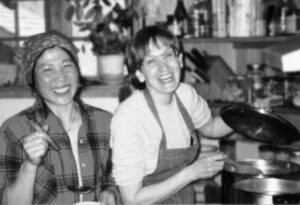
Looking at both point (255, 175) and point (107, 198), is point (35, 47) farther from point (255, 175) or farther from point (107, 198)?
point (255, 175)

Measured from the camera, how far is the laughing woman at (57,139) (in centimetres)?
146

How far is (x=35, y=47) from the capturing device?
1.46m

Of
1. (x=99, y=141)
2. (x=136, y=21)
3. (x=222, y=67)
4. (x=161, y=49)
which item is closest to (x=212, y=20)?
(x=222, y=67)

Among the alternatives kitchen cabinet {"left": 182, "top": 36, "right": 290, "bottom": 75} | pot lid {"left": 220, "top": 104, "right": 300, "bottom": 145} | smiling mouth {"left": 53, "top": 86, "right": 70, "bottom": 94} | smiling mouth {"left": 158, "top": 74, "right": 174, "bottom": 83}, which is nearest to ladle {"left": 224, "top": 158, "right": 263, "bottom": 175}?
pot lid {"left": 220, "top": 104, "right": 300, "bottom": 145}

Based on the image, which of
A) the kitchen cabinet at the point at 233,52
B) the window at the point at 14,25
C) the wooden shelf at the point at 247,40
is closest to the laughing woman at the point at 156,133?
the wooden shelf at the point at 247,40

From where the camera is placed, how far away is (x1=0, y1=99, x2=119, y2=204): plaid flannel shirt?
1.46m

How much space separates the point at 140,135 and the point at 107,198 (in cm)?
23

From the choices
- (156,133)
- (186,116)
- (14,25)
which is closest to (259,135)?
(186,116)

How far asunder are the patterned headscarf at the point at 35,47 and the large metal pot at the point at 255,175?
68 cm

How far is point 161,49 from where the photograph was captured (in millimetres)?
1494

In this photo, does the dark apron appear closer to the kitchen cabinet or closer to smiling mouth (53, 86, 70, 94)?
smiling mouth (53, 86, 70, 94)

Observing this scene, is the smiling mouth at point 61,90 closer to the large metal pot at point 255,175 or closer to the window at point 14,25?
the large metal pot at point 255,175

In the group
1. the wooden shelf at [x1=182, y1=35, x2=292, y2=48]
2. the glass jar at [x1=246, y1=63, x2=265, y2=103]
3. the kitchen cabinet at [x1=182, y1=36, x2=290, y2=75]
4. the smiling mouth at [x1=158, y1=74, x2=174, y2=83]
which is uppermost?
the wooden shelf at [x1=182, y1=35, x2=292, y2=48]

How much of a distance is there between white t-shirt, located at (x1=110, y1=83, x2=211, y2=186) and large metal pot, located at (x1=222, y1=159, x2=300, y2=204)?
0.18m
